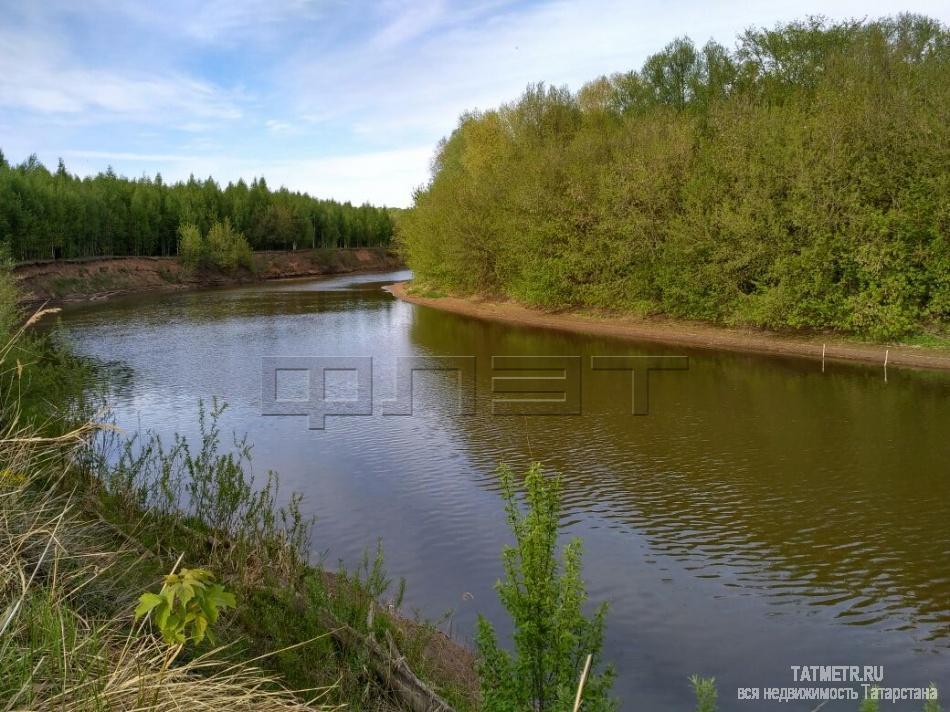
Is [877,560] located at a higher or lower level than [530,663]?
lower

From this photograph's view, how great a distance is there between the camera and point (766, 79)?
124 feet

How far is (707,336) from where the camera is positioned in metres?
32.1

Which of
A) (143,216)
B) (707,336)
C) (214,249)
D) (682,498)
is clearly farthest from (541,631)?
(143,216)

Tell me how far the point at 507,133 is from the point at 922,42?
26.4 m

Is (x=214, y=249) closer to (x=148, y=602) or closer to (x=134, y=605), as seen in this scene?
(x=134, y=605)

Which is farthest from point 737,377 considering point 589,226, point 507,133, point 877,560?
point 507,133

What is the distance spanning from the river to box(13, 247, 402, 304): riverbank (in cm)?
2381

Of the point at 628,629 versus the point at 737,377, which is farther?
the point at 737,377

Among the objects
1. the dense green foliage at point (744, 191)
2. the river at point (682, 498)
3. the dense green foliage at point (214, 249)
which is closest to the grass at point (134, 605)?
the river at point (682, 498)

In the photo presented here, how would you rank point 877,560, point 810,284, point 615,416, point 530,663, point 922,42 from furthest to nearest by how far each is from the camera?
point 922,42
point 810,284
point 615,416
point 877,560
point 530,663

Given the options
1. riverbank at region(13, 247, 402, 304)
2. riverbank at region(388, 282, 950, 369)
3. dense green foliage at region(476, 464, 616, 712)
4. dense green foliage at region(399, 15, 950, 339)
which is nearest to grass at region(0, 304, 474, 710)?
dense green foliage at region(476, 464, 616, 712)

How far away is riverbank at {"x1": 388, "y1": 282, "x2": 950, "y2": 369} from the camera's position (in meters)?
26.0

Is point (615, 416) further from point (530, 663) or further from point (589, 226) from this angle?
point (589, 226)

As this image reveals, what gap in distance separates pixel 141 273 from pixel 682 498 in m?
62.2
